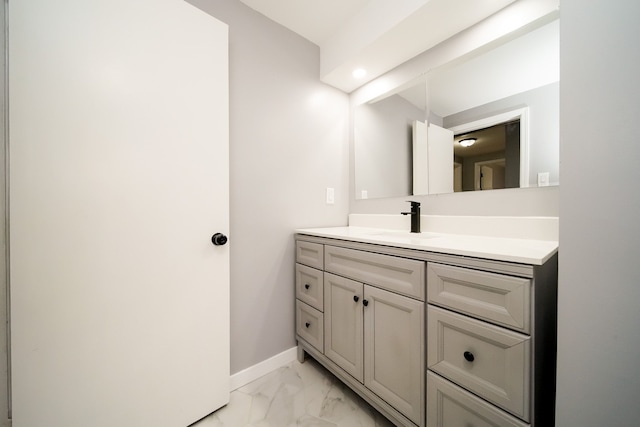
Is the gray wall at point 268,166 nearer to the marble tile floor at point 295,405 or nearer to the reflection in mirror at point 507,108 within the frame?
the marble tile floor at point 295,405

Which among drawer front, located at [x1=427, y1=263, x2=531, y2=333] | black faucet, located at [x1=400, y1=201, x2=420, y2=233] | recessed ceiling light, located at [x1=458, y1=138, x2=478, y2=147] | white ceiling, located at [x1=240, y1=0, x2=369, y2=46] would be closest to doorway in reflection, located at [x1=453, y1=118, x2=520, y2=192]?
recessed ceiling light, located at [x1=458, y1=138, x2=478, y2=147]

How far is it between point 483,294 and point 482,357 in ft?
0.67

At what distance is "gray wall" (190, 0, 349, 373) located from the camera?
1402 mm

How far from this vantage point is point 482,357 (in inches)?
29.6

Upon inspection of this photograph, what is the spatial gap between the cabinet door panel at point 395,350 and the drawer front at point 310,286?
0.36 metres

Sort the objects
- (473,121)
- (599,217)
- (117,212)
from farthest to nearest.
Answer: (473,121)
(117,212)
(599,217)

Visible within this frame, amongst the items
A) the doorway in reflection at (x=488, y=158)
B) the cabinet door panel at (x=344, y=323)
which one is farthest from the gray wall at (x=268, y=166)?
the doorway in reflection at (x=488, y=158)

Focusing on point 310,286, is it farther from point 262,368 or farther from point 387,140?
point 387,140

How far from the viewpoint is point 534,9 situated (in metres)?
1.05

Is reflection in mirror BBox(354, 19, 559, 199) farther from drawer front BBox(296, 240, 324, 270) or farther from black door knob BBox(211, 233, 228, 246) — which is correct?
black door knob BBox(211, 233, 228, 246)

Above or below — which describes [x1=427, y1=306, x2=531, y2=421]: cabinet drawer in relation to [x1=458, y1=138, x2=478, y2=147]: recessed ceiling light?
below

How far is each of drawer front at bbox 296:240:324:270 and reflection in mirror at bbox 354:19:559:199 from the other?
0.67 metres

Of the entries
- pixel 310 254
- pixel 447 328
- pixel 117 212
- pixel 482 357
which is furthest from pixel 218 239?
pixel 482 357

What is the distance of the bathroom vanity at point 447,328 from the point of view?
68 cm
